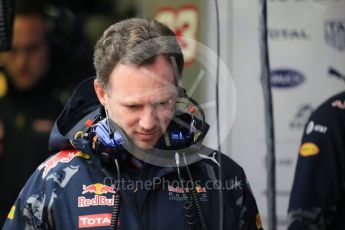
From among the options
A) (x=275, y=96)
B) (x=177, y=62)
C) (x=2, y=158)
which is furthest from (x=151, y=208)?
(x=2, y=158)

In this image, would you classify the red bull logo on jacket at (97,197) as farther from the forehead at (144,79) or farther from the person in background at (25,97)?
the person in background at (25,97)

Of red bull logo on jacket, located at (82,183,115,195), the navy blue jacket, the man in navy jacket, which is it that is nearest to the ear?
the man in navy jacket

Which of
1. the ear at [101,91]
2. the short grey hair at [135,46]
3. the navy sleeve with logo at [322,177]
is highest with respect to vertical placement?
the short grey hair at [135,46]

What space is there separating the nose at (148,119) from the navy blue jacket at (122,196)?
142 mm

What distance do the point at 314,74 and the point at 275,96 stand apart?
0.26 meters

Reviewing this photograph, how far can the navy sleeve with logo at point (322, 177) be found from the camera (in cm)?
283

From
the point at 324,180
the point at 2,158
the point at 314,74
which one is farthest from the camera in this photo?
the point at 2,158

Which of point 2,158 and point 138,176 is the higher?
point 138,176

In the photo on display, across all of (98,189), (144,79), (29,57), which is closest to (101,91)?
(144,79)

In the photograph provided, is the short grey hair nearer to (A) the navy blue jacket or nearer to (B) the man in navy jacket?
(B) the man in navy jacket

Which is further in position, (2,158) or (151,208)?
(2,158)

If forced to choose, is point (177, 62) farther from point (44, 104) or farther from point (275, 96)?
point (44, 104)

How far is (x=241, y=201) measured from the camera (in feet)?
7.75

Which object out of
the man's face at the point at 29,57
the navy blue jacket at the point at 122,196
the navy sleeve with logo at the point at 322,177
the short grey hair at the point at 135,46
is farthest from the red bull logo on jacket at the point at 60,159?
the man's face at the point at 29,57
